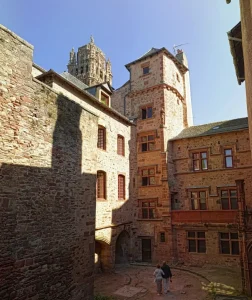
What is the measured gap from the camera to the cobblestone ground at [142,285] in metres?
11.9

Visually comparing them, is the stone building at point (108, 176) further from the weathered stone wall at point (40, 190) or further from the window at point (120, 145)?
the window at point (120, 145)

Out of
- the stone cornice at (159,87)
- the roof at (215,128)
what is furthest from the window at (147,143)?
the stone cornice at (159,87)

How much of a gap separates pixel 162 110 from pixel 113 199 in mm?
8386

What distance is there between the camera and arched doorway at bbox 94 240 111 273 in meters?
16.0

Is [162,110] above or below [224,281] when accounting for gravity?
above

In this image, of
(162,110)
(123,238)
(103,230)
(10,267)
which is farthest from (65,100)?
(123,238)

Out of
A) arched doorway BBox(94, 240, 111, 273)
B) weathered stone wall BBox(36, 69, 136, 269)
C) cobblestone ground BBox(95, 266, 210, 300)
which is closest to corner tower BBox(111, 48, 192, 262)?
weathered stone wall BBox(36, 69, 136, 269)

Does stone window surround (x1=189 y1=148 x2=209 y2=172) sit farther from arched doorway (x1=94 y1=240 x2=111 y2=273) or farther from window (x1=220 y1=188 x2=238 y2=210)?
arched doorway (x1=94 y1=240 x2=111 y2=273)

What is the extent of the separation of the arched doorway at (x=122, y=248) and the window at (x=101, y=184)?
4.34 metres

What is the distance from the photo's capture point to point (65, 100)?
9.49m

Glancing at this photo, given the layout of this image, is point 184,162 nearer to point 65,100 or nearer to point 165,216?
point 165,216

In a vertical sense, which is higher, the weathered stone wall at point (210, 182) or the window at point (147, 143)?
the window at point (147, 143)

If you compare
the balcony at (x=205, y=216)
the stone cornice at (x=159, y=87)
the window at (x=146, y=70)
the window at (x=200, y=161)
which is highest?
the window at (x=146, y=70)

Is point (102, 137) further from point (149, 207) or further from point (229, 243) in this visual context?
point (229, 243)
